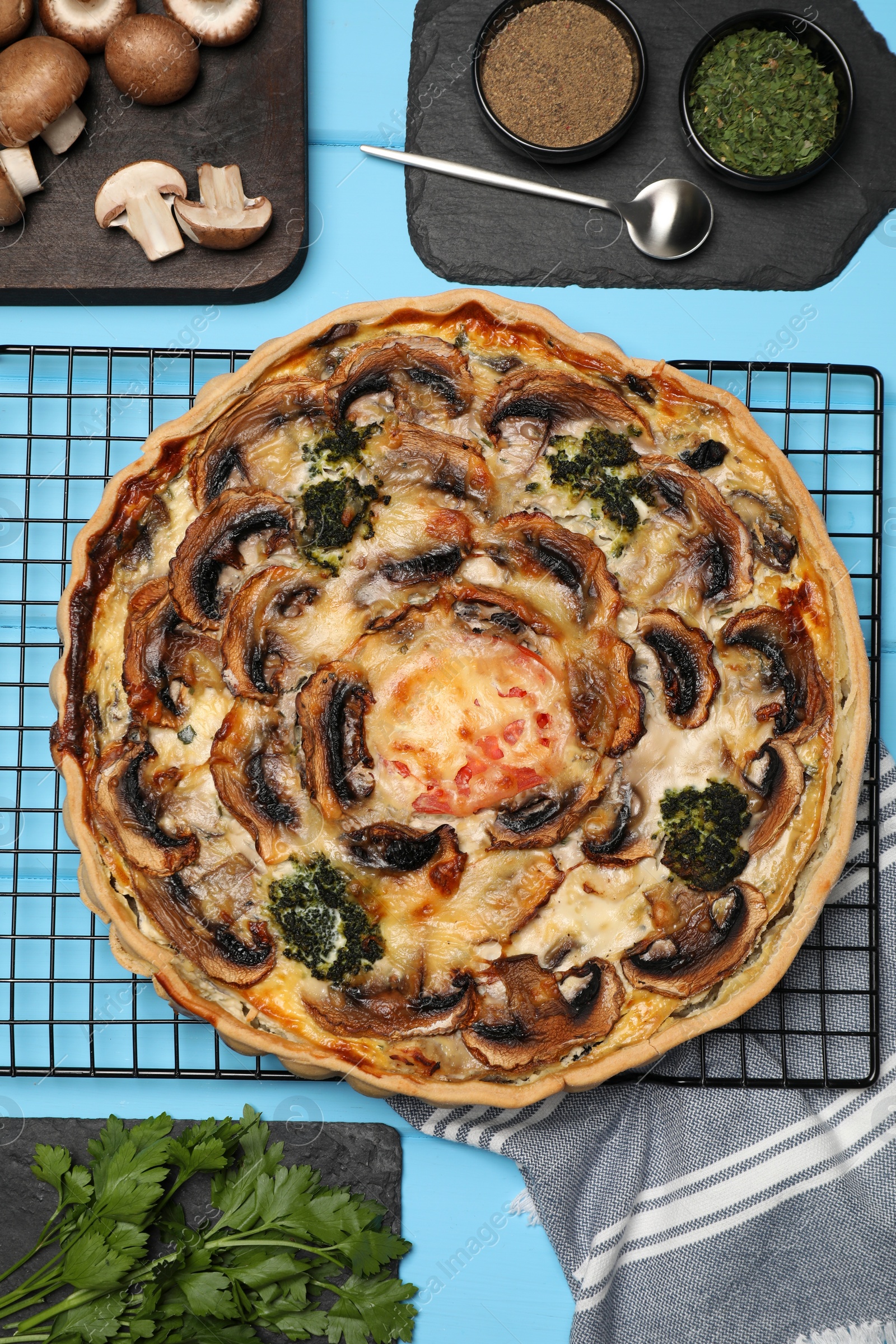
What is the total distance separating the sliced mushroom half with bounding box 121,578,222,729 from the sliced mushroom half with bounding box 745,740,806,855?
4.07 ft

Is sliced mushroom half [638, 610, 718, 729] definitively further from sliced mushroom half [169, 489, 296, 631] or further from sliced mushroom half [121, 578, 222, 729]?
sliced mushroom half [121, 578, 222, 729]

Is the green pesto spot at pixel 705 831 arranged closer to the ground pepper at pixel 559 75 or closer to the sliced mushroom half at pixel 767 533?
the sliced mushroom half at pixel 767 533

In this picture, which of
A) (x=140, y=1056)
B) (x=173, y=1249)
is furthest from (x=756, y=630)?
(x=173, y=1249)

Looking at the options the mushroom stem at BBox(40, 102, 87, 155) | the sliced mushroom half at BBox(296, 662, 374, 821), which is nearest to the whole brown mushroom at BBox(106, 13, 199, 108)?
the mushroom stem at BBox(40, 102, 87, 155)

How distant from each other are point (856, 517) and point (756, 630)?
0.89m

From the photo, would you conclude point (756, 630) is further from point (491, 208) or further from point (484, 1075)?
point (491, 208)

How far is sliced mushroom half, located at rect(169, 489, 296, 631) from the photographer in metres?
2.27

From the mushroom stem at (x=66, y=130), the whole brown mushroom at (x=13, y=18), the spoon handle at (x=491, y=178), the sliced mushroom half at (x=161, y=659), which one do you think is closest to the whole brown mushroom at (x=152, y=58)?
the mushroom stem at (x=66, y=130)

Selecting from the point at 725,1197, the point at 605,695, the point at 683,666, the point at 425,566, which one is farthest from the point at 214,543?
the point at 725,1197

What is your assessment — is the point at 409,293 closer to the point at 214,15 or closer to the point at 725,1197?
the point at 214,15

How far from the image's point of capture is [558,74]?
114 inches

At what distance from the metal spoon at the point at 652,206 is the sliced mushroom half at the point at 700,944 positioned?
1.80 meters

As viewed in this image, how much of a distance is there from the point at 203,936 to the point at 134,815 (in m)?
0.31

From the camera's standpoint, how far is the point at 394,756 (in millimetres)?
2277
